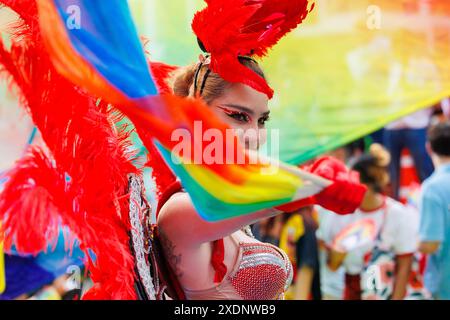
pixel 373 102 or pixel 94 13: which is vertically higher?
pixel 94 13

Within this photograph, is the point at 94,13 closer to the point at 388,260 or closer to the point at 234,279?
the point at 234,279

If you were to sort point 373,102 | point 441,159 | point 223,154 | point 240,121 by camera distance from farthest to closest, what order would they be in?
point 373,102 < point 441,159 < point 240,121 < point 223,154

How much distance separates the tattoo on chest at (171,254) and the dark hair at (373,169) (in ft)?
7.24

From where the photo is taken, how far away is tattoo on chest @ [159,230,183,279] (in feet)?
4.87

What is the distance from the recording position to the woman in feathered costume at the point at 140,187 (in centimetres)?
131

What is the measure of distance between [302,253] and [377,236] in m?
0.39

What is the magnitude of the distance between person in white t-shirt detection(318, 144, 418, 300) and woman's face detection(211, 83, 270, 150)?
2080 millimetres

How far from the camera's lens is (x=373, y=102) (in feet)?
12.5

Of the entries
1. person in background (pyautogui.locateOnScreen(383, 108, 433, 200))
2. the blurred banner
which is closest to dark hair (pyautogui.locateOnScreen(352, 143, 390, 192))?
the blurred banner

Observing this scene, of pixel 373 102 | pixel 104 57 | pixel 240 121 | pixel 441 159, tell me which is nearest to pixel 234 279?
pixel 240 121

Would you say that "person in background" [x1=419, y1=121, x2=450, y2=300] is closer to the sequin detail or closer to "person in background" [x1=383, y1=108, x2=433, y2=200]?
"person in background" [x1=383, y1=108, x2=433, y2=200]

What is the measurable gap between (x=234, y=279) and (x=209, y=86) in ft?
1.37

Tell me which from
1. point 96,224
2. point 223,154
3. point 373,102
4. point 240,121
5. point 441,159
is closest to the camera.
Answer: point 223,154
